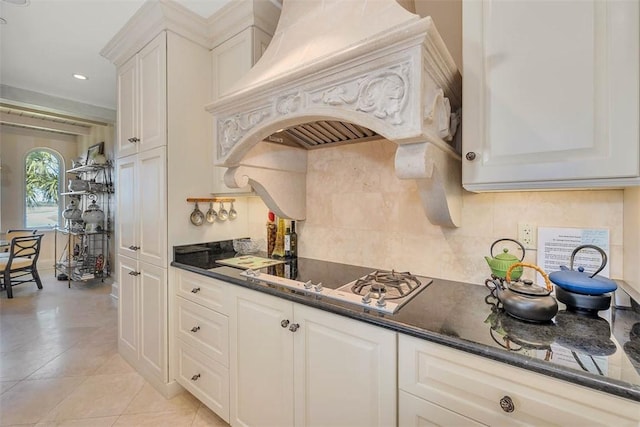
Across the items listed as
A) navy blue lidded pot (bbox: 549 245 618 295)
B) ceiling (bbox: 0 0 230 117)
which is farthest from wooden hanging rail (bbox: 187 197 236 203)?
navy blue lidded pot (bbox: 549 245 618 295)

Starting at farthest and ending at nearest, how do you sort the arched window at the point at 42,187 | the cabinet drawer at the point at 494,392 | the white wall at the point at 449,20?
the arched window at the point at 42,187 → the white wall at the point at 449,20 → the cabinet drawer at the point at 494,392

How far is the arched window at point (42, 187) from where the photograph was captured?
5484mm

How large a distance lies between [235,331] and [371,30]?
1496mm

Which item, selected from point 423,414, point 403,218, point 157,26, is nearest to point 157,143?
point 157,26

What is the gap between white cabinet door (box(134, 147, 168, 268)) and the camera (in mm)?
1862

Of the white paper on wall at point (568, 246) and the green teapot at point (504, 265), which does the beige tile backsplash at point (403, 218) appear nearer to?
the white paper on wall at point (568, 246)

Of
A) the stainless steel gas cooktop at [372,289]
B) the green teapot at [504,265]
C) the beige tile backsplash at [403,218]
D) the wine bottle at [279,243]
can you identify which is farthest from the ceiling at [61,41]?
the green teapot at [504,265]

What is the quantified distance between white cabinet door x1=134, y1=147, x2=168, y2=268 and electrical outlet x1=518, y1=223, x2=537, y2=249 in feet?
6.41

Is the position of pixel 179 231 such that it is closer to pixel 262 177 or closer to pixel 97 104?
pixel 262 177

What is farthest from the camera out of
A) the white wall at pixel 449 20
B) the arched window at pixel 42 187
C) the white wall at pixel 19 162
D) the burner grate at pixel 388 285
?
the arched window at pixel 42 187

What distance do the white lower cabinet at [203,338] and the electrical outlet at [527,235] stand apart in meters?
1.41

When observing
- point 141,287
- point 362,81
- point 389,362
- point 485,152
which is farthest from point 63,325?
point 485,152

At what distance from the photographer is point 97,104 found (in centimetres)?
372

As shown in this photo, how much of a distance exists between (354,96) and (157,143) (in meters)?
1.44
